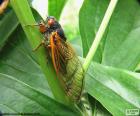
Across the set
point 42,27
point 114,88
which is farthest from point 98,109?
point 42,27

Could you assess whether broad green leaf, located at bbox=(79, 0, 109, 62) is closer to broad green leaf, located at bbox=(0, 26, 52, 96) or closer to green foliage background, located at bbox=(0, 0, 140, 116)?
green foliage background, located at bbox=(0, 0, 140, 116)

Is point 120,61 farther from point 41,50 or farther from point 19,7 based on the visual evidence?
point 19,7

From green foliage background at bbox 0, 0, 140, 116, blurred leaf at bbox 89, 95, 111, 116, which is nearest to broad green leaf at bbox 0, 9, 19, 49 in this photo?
green foliage background at bbox 0, 0, 140, 116

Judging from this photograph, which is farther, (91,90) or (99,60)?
(99,60)

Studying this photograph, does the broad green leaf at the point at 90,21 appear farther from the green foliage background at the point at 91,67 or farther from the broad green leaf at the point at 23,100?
the broad green leaf at the point at 23,100

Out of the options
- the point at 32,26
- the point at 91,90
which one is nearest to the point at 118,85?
the point at 91,90

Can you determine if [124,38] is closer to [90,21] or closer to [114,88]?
[90,21]

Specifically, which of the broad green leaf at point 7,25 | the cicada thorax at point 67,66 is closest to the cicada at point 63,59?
the cicada thorax at point 67,66
